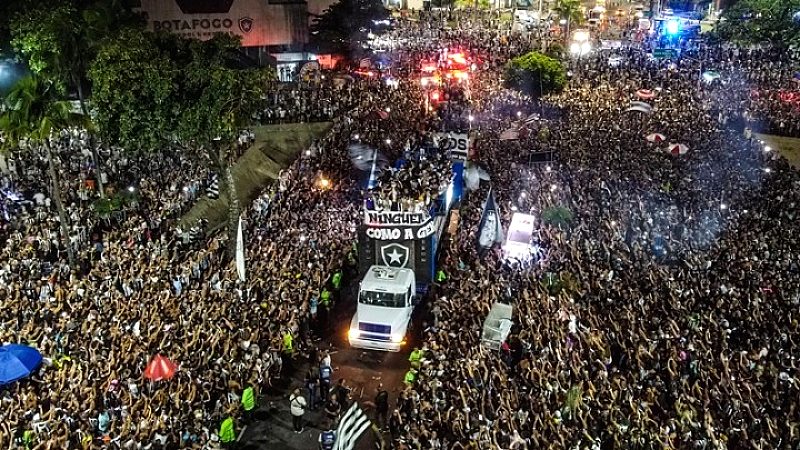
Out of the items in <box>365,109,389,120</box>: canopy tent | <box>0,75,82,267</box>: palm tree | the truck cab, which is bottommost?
the truck cab

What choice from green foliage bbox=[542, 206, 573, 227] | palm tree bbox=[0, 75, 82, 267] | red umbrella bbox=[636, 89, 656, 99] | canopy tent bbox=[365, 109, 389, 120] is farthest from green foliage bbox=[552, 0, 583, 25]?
palm tree bbox=[0, 75, 82, 267]

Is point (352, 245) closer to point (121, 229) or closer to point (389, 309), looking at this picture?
point (389, 309)

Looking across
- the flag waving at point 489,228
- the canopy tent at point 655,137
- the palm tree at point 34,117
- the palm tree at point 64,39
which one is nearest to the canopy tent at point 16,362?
the palm tree at point 34,117

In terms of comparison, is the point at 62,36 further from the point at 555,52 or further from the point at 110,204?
the point at 555,52

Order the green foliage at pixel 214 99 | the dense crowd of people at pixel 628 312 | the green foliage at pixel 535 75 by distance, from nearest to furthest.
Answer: the dense crowd of people at pixel 628 312 < the green foliage at pixel 214 99 < the green foliage at pixel 535 75

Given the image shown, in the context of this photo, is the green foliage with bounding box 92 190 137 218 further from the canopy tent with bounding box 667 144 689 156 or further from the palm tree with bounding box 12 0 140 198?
the canopy tent with bounding box 667 144 689 156

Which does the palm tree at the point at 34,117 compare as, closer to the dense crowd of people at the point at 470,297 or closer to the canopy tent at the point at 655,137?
the dense crowd of people at the point at 470,297

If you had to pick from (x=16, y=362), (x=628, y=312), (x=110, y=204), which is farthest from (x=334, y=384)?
(x=110, y=204)
